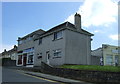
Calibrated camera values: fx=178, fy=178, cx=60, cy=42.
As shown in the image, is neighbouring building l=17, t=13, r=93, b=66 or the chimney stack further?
the chimney stack

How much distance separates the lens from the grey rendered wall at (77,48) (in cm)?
2536

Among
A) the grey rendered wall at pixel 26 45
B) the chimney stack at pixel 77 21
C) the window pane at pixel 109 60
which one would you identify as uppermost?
the chimney stack at pixel 77 21

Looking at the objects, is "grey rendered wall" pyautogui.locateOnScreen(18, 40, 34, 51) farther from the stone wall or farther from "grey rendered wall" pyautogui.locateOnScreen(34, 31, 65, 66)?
the stone wall

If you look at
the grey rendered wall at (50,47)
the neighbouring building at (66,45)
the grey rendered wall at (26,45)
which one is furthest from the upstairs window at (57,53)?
the grey rendered wall at (26,45)

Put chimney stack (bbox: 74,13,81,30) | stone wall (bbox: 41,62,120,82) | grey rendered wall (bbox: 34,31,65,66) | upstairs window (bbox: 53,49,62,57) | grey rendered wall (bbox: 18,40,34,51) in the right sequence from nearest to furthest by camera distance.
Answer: stone wall (bbox: 41,62,120,82) → grey rendered wall (bbox: 34,31,65,66) → upstairs window (bbox: 53,49,62,57) → chimney stack (bbox: 74,13,81,30) → grey rendered wall (bbox: 18,40,34,51)

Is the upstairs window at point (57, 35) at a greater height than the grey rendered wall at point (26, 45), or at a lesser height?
greater

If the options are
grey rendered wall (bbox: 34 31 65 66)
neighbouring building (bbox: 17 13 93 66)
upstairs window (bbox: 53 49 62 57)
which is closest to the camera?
neighbouring building (bbox: 17 13 93 66)

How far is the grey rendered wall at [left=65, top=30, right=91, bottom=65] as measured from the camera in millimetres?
25359

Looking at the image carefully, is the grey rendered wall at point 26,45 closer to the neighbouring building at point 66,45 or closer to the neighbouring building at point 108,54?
the neighbouring building at point 66,45

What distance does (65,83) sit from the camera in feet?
47.5

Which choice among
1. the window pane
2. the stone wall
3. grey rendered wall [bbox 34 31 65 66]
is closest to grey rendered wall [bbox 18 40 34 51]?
grey rendered wall [bbox 34 31 65 66]

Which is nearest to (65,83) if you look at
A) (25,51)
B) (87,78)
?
(87,78)

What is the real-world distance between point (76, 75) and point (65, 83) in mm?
3456

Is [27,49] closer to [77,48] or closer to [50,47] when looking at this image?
[50,47]
